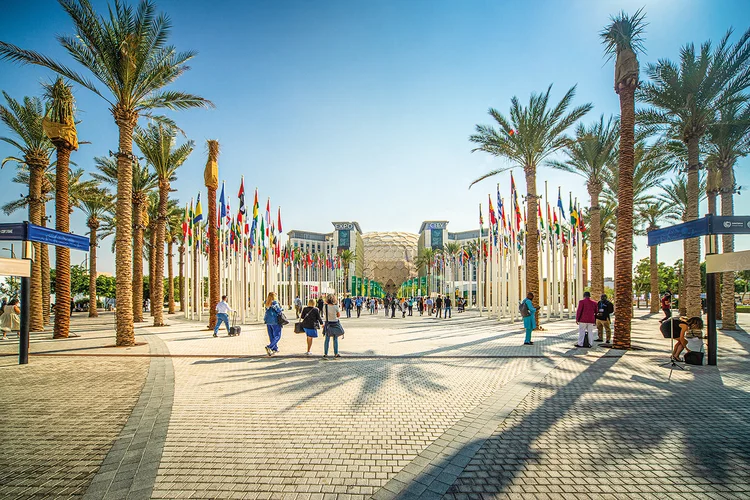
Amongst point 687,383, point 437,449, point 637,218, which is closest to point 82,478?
point 437,449

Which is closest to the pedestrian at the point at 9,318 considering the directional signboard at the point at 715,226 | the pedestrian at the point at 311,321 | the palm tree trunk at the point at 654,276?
the pedestrian at the point at 311,321

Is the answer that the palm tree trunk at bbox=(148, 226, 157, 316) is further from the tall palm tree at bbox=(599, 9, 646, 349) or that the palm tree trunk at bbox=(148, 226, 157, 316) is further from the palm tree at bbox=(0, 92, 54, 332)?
the tall palm tree at bbox=(599, 9, 646, 349)

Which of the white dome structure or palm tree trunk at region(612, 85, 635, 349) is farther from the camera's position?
the white dome structure

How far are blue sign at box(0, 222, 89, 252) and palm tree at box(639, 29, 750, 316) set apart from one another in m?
20.0

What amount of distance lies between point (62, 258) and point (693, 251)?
77.6ft

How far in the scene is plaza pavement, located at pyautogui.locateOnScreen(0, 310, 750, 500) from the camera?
3.48 meters

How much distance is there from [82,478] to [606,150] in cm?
2196

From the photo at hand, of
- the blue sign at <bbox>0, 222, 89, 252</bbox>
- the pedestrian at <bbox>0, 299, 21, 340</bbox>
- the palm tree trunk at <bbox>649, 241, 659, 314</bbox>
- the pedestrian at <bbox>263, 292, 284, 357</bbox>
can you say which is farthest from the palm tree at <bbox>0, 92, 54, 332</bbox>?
the palm tree trunk at <bbox>649, 241, 659, 314</bbox>

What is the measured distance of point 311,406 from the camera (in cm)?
580

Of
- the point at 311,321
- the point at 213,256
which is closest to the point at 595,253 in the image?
the point at 311,321

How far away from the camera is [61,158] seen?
1494cm

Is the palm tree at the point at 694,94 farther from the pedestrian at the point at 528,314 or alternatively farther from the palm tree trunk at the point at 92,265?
the palm tree trunk at the point at 92,265

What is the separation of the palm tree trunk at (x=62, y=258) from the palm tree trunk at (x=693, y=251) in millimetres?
22976

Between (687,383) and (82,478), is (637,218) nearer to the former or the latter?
(687,383)
